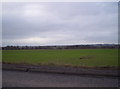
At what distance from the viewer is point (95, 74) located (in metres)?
16.1

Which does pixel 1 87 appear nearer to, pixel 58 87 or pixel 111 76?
pixel 58 87

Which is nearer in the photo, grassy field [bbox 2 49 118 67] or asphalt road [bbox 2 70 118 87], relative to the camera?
asphalt road [bbox 2 70 118 87]

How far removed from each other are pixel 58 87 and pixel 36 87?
48.6 inches

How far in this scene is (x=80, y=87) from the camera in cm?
1076

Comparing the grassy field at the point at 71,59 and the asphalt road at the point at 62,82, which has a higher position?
the asphalt road at the point at 62,82

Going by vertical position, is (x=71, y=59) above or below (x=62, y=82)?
below

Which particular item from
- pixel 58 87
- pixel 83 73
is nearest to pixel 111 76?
pixel 83 73

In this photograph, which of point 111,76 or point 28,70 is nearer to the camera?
point 111,76

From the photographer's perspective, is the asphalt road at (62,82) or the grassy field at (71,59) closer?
the asphalt road at (62,82)

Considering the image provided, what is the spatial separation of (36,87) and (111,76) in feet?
22.7

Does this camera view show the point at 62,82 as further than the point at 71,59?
No

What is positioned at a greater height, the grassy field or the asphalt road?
the asphalt road

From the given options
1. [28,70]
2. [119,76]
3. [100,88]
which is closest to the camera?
[100,88]

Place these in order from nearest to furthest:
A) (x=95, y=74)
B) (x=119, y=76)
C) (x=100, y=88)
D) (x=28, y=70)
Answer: (x=100, y=88), (x=119, y=76), (x=95, y=74), (x=28, y=70)
